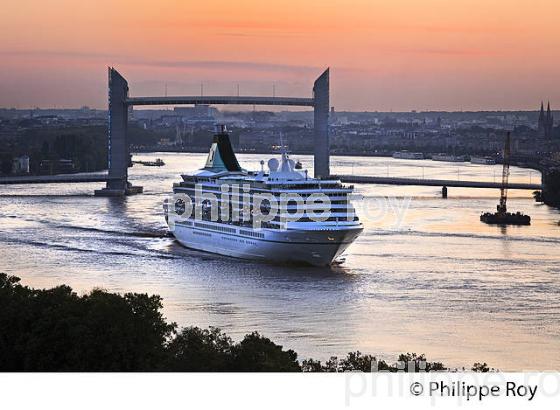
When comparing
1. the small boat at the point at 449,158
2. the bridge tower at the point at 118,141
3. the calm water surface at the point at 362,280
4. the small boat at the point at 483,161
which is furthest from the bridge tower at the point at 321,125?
the small boat at the point at 449,158

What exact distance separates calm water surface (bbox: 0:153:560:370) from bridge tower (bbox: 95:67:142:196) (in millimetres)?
3226

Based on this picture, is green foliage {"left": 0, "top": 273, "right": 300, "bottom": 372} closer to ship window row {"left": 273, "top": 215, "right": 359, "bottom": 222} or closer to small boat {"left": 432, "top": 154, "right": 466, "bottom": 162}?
ship window row {"left": 273, "top": 215, "right": 359, "bottom": 222}

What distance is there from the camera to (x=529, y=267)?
9.39 metres

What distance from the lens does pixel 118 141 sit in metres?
20.6

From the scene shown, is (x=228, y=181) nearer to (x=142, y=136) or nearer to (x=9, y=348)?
(x=9, y=348)

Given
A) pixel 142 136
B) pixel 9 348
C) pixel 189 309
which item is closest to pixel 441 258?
pixel 189 309

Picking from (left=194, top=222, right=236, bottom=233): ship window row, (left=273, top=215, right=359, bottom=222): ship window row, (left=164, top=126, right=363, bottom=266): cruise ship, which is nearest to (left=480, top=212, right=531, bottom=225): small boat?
(left=164, top=126, right=363, bottom=266): cruise ship

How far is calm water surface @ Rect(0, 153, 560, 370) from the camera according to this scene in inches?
241

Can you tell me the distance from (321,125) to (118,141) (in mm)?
3359

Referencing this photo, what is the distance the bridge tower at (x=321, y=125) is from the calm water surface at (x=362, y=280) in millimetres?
5264

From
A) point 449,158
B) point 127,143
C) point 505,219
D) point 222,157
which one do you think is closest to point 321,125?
point 127,143

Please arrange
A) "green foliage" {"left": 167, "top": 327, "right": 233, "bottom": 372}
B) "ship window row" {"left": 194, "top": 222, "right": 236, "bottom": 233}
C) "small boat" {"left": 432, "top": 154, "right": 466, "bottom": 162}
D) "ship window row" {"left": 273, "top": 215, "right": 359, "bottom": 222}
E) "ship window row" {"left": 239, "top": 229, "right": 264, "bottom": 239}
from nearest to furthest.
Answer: "green foliage" {"left": 167, "top": 327, "right": 233, "bottom": 372}, "ship window row" {"left": 273, "top": 215, "right": 359, "bottom": 222}, "ship window row" {"left": 239, "top": 229, "right": 264, "bottom": 239}, "ship window row" {"left": 194, "top": 222, "right": 236, "bottom": 233}, "small boat" {"left": 432, "top": 154, "right": 466, "bottom": 162}

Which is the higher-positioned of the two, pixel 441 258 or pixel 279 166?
pixel 279 166
